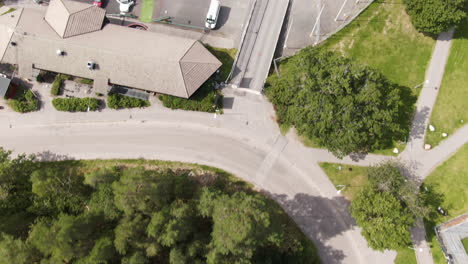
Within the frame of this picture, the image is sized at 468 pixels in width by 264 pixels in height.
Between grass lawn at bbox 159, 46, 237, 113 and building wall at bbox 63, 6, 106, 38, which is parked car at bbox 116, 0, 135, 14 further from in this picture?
grass lawn at bbox 159, 46, 237, 113

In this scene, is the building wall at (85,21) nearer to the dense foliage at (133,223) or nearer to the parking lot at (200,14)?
the parking lot at (200,14)

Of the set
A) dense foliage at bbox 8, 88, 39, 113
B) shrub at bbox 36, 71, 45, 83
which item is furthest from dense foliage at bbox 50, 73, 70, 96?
dense foliage at bbox 8, 88, 39, 113

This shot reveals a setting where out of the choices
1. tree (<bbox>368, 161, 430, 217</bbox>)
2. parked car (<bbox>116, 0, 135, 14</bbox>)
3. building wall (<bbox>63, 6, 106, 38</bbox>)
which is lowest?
tree (<bbox>368, 161, 430, 217</bbox>)

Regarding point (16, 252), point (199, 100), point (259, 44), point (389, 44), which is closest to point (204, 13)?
point (259, 44)

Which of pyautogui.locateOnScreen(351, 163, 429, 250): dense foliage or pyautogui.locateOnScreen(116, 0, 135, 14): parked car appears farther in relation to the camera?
pyautogui.locateOnScreen(116, 0, 135, 14): parked car

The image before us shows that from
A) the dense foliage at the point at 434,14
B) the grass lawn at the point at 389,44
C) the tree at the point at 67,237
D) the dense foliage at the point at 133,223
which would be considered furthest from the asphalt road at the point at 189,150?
the dense foliage at the point at 434,14

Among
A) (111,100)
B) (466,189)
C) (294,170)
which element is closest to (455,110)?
(466,189)

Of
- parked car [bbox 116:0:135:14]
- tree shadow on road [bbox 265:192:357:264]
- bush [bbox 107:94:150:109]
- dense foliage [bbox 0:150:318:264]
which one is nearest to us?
dense foliage [bbox 0:150:318:264]
